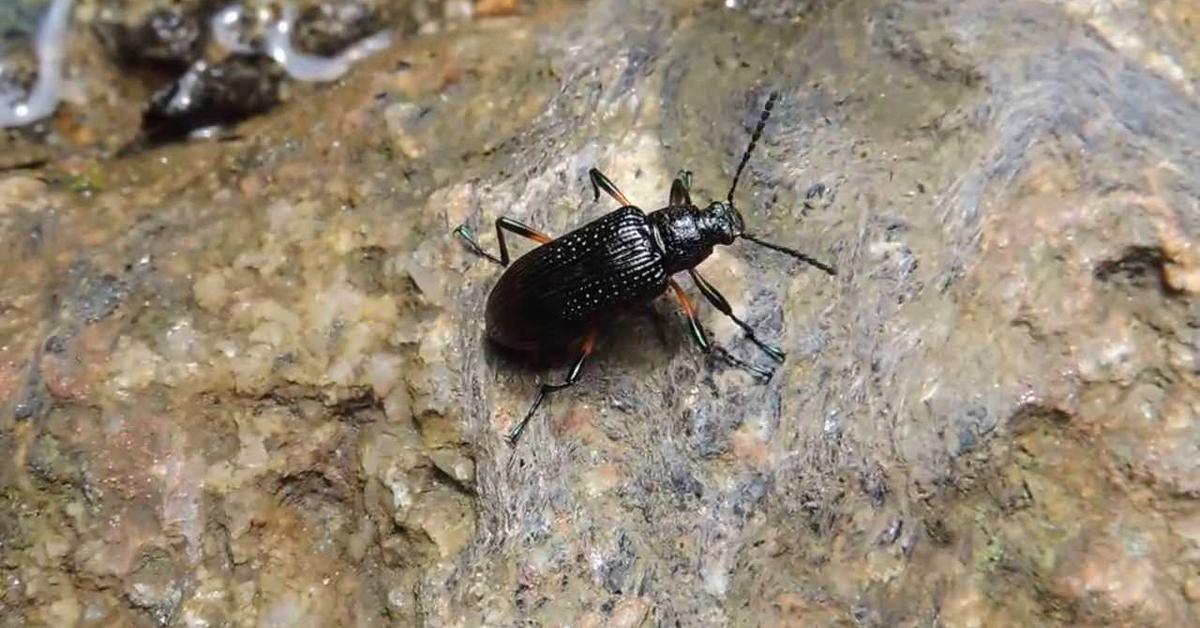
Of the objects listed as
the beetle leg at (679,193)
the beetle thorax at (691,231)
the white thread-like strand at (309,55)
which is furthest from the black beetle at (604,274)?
the white thread-like strand at (309,55)

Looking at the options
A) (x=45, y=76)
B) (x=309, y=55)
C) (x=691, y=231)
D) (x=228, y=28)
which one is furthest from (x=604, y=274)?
(x=45, y=76)

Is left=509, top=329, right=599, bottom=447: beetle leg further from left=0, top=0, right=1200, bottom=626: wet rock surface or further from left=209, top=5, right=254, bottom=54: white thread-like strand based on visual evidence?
left=209, top=5, right=254, bottom=54: white thread-like strand

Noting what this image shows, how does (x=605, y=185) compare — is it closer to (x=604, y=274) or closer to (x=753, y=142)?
(x=604, y=274)

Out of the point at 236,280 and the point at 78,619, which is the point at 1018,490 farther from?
the point at 78,619

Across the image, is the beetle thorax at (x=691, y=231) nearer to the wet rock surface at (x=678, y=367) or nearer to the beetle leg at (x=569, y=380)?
the wet rock surface at (x=678, y=367)

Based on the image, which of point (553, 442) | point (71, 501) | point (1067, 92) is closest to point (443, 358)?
point (553, 442)

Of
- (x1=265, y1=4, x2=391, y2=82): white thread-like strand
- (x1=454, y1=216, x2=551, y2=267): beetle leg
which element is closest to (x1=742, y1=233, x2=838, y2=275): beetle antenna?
(x1=454, y1=216, x2=551, y2=267): beetle leg
